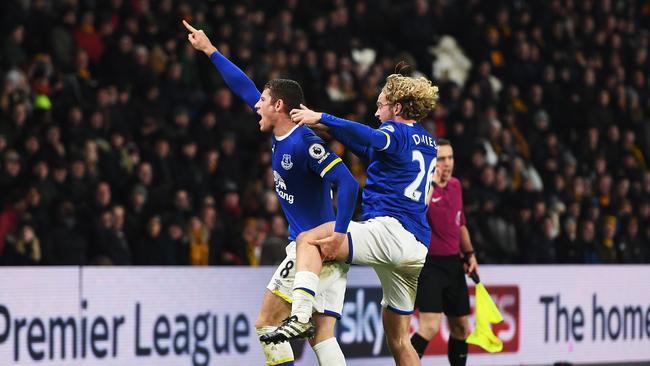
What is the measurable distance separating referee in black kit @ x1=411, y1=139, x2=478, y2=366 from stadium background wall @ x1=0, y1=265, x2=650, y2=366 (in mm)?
1399

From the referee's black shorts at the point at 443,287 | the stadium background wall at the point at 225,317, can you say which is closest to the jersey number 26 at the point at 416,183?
the referee's black shorts at the point at 443,287

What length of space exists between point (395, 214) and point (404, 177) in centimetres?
25

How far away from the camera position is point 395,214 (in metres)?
7.94

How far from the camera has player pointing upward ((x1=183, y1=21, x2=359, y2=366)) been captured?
297 inches

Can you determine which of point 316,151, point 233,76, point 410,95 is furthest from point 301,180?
point 233,76

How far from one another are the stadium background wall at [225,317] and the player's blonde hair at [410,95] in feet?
11.6

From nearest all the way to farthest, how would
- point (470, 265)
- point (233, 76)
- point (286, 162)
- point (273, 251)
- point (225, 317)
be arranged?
point (286, 162) < point (233, 76) < point (470, 265) < point (225, 317) < point (273, 251)

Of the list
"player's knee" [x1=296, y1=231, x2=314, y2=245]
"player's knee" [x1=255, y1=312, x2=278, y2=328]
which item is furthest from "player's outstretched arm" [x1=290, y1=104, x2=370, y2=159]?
"player's knee" [x1=255, y1=312, x2=278, y2=328]

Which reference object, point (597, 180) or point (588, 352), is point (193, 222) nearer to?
point (588, 352)

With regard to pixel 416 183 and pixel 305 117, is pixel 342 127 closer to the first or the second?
pixel 305 117

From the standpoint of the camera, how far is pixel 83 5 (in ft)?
50.8

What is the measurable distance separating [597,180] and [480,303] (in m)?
8.50

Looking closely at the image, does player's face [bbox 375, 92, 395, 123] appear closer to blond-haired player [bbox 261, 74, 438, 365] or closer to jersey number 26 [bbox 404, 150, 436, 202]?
blond-haired player [bbox 261, 74, 438, 365]

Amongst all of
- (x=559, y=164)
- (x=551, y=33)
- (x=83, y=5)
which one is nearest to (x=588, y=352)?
(x=559, y=164)
